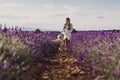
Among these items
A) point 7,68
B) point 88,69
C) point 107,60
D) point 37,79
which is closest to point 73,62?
point 88,69

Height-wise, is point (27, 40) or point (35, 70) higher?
point (27, 40)

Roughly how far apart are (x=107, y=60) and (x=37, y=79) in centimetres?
177

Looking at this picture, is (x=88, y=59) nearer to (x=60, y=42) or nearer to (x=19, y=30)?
(x=19, y=30)

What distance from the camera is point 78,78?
8508mm

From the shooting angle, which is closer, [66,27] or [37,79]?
[37,79]

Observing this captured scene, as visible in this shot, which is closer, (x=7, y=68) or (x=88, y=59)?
(x=7, y=68)

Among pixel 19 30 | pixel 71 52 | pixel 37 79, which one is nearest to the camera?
pixel 37 79

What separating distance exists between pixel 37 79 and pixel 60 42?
10.5m

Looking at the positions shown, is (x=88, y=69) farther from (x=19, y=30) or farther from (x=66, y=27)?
(x=66, y=27)

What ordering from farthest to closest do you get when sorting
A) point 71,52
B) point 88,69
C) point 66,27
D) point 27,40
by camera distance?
point 66,27 → point 71,52 → point 27,40 → point 88,69

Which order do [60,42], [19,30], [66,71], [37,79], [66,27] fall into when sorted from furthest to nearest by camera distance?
[60,42], [66,27], [19,30], [66,71], [37,79]

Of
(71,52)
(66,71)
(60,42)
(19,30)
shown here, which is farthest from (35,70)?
(60,42)

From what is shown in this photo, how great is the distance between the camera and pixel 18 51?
27.4ft

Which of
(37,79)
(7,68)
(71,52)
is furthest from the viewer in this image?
(71,52)
